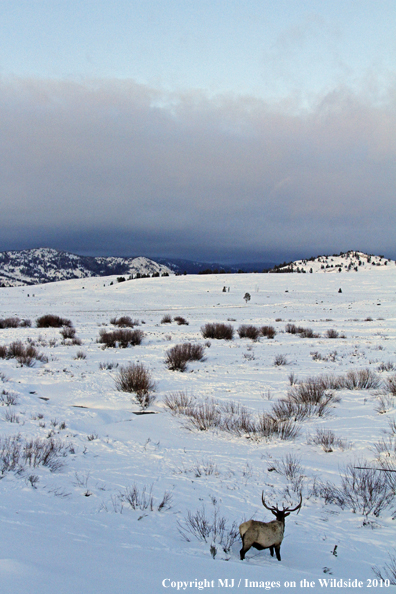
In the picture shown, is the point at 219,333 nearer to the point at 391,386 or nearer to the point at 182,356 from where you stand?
the point at 182,356

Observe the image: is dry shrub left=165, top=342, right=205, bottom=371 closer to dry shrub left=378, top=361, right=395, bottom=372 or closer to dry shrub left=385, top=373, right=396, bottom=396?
dry shrub left=385, top=373, right=396, bottom=396

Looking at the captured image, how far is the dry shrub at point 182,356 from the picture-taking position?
11836mm

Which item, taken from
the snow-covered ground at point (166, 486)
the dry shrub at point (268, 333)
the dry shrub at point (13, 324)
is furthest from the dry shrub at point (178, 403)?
the dry shrub at point (13, 324)

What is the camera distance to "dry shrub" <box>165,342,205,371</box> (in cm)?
1184

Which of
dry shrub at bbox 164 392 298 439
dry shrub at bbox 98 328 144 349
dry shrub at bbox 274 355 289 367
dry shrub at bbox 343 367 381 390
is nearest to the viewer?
Result: dry shrub at bbox 164 392 298 439

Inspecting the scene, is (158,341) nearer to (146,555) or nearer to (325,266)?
(146,555)

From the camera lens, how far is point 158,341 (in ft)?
60.1

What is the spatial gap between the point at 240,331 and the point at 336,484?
56.9 feet

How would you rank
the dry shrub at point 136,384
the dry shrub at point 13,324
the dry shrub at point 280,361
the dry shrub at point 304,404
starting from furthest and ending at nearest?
the dry shrub at point 13,324 < the dry shrub at point 280,361 < the dry shrub at point 136,384 < the dry shrub at point 304,404

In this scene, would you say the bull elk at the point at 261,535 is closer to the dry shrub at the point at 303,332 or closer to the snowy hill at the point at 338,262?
the dry shrub at the point at 303,332

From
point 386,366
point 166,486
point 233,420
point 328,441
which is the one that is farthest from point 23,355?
point 386,366

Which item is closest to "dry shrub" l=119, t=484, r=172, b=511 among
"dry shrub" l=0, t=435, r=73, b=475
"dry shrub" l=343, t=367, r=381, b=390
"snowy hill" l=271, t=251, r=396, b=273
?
"dry shrub" l=0, t=435, r=73, b=475

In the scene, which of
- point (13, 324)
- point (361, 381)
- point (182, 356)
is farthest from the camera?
point (13, 324)

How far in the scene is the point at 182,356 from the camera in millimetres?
12117
